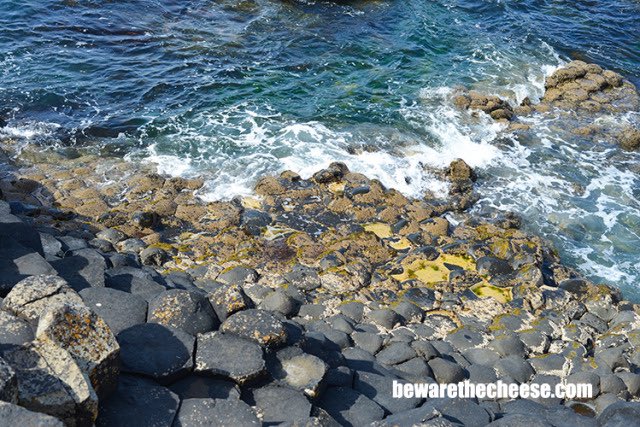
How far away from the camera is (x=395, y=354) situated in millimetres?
10188

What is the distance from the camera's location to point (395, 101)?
21.4 meters

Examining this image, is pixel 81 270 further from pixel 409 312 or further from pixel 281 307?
pixel 409 312

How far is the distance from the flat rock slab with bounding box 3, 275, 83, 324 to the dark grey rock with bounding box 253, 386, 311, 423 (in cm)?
233

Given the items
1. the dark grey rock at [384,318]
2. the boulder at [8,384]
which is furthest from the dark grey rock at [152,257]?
the boulder at [8,384]

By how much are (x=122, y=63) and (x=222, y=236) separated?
11115 millimetres

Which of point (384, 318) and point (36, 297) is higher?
point (36, 297)

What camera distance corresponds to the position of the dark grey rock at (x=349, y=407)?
296 inches

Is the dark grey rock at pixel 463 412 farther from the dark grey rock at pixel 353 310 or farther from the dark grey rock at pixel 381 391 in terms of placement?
the dark grey rock at pixel 353 310

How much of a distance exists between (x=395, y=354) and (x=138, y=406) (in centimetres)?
496

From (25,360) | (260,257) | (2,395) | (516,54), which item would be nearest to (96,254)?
(260,257)

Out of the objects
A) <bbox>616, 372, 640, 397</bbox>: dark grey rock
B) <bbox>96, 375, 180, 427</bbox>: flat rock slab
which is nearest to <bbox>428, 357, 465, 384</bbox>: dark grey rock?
<bbox>616, 372, 640, 397</bbox>: dark grey rock

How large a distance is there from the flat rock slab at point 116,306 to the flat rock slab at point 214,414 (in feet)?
5.79

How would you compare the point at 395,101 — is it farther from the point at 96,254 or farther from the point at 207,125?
the point at 96,254

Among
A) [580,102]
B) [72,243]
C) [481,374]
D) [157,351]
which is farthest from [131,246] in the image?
[580,102]
